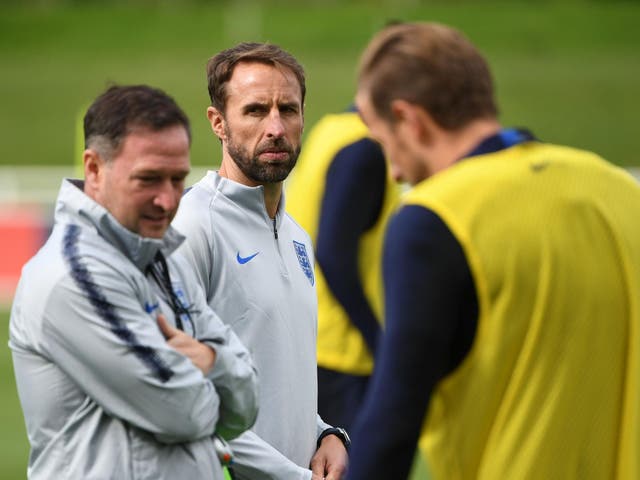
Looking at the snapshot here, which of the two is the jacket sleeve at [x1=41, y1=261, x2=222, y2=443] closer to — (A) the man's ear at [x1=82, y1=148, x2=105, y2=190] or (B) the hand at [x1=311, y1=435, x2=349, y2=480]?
(A) the man's ear at [x1=82, y1=148, x2=105, y2=190]

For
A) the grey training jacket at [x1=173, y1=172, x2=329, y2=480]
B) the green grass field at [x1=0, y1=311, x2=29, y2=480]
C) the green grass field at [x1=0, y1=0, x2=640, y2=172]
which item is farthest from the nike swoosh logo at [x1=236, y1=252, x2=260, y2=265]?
the green grass field at [x1=0, y1=0, x2=640, y2=172]

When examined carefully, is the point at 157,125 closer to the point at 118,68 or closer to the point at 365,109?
the point at 365,109

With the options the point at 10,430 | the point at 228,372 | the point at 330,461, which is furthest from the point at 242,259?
the point at 10,430

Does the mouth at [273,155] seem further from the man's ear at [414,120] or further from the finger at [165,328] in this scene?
the man's ear at [414,120]

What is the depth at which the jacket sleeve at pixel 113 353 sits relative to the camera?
321 cm

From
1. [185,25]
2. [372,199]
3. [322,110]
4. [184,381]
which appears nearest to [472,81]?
[184,381]

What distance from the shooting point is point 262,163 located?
166 inches

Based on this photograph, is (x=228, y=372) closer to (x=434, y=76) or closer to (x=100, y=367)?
(x=100, y=367)

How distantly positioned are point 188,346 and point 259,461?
2.20 ft

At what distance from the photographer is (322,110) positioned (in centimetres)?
2856

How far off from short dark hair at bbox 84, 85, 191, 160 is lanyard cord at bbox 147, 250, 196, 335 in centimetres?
30

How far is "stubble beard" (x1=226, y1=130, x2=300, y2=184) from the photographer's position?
4.23m

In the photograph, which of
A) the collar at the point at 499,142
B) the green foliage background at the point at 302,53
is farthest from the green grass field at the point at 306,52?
the collar at the point at 499,142

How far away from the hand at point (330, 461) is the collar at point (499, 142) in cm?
140
